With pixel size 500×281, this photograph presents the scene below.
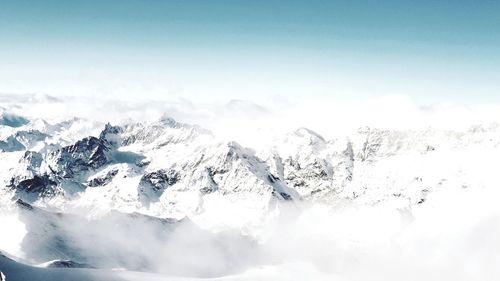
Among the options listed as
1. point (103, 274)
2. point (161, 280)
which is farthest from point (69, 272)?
point (161, 280)

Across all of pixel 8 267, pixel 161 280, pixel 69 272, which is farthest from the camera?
pixel 161 280

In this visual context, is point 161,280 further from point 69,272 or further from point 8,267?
point 8,267

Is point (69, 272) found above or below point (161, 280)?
above

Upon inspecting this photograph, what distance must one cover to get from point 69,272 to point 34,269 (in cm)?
1031

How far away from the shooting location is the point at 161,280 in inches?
6993

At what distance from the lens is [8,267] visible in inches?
5896

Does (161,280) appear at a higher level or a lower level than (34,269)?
lower

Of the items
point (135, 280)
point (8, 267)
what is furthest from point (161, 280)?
point (8, 267)

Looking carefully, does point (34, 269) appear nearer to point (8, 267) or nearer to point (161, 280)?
point (8, 267)

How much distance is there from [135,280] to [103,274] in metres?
10.2

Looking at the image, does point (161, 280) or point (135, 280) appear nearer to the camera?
point (135, 280)

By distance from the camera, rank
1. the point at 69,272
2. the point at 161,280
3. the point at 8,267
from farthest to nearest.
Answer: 1. the point at 161,280
2. the point at 69,272
3. the point at 8,267

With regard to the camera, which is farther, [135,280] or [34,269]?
[135,280]

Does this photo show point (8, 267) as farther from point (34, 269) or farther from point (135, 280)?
point (135, 280)
